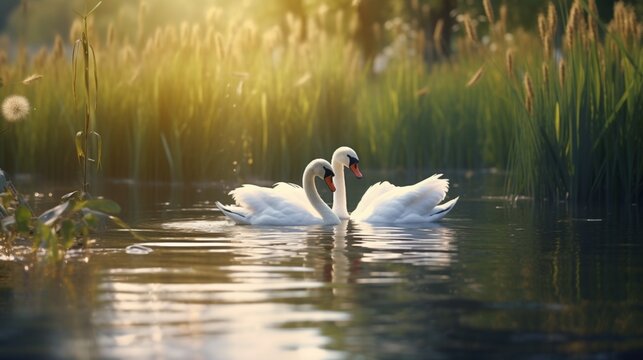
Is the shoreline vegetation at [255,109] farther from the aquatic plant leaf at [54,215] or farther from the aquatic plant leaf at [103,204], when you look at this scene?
the aquatic plant leaf at [54,215]

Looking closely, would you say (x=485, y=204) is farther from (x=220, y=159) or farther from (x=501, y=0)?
(x=501, y=0)

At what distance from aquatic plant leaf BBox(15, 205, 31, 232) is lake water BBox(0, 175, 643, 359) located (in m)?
0.25

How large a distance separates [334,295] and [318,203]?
5676 millimetres

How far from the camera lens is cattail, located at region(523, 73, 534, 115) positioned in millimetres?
14750

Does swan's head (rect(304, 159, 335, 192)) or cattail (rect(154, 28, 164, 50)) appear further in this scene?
cattail (rect(154, 28, 164, 50))

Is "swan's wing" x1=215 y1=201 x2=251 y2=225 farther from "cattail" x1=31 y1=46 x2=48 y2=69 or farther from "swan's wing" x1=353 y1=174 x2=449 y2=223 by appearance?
"cattail" x1=31 y1=46 x2=48 y2=69

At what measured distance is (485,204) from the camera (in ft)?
50.4

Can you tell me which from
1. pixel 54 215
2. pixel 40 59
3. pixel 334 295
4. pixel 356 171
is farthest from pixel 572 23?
pixel 40 59

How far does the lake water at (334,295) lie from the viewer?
19.9 ft

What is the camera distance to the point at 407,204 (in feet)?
43.8

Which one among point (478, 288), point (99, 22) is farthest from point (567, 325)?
point (99, 22)

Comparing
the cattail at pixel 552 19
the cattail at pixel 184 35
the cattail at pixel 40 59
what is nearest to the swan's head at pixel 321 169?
the cattail at pixel 552 19

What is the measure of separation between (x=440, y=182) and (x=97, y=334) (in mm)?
7689

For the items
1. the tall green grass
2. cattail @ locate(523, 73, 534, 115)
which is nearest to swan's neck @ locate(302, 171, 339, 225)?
cattail @ locate(523, 73, 534, 115)
